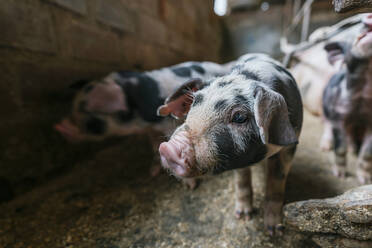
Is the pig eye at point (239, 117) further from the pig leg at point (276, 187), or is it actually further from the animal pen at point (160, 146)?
the pig leg at point (276, 187)

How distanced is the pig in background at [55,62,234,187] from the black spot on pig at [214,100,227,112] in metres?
1.06

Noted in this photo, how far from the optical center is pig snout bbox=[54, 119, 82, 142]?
193cm

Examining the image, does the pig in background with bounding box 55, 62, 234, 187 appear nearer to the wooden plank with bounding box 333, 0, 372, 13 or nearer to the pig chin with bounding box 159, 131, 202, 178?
the pig chin with bounding box 159, 131, 202, 178

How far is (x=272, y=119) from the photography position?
0.97 meters

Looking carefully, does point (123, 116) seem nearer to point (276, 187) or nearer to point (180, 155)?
point (180, 155)

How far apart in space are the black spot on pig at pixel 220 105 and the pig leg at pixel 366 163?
4.87 ft

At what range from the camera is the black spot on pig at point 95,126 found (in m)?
2.01

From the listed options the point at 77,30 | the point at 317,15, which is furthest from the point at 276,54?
the point at 77,30

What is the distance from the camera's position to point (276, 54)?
684cm

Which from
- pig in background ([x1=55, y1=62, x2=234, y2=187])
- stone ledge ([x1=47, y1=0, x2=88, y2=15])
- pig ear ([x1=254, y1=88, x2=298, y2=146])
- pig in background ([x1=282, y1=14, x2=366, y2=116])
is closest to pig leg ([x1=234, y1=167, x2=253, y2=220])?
pig ear ([x1=254, y1=88, x2=298, y2=146])

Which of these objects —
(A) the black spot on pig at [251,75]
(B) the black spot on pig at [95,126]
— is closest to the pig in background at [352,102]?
(A) the black spot on pig at [251,75]

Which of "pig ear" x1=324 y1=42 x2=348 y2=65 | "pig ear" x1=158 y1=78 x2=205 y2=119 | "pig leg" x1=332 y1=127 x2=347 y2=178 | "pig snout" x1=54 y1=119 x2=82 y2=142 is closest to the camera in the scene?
"pig ear" x1=158 y1=78 x2=205 y2=119

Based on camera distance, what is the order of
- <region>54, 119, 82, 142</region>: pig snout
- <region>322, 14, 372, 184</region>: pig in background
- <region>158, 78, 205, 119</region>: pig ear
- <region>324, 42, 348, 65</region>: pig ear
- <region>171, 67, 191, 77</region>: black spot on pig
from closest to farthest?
<region>158, 78, 205, 119</region>: pig ear, <region>322, 14, 372, 184</region>: pig in background, <region>324, 42, 348, 65</region>: pig ear, <region>54, 119, 82, 142</region>: pig snout, <region>171, 67, 191, 77</region>: black spot on pig

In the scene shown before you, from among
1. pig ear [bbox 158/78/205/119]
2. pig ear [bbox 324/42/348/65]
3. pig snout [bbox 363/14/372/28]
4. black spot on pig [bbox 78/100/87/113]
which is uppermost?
pig snout [bbox 363/14/372/28]
